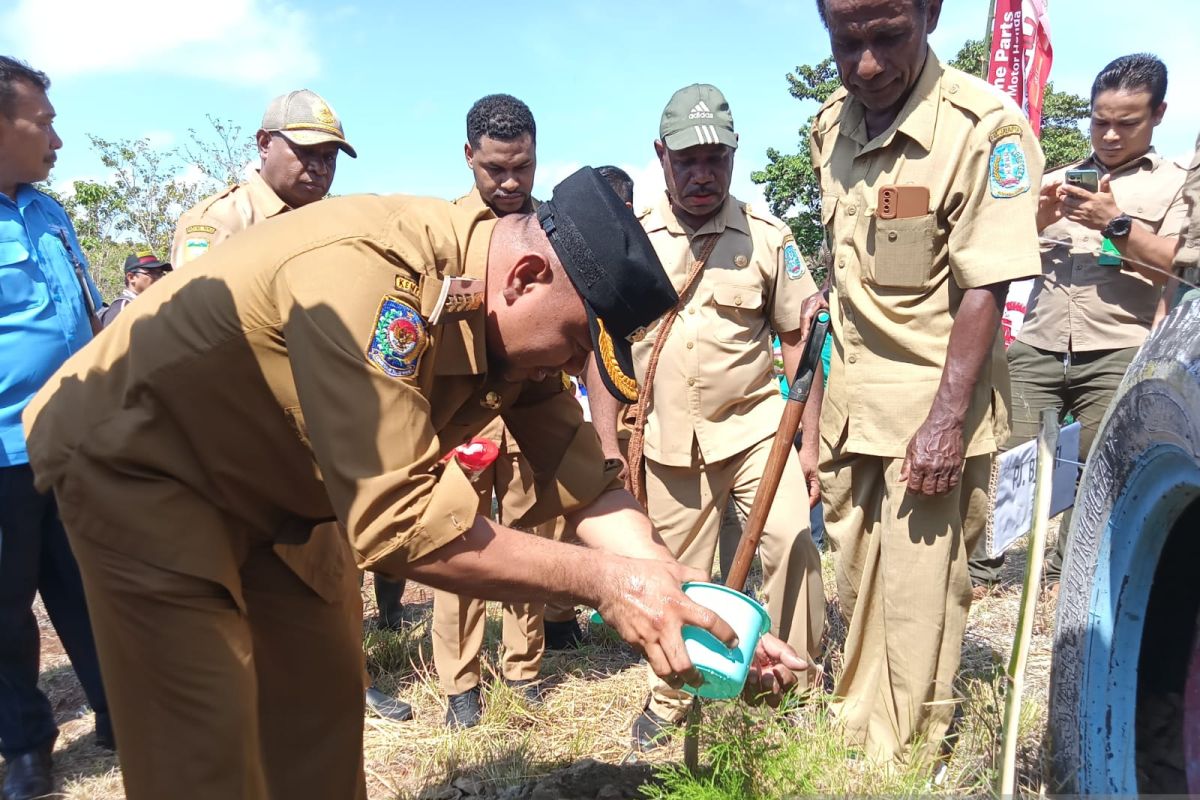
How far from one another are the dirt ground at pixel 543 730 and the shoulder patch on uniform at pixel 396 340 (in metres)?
1.64

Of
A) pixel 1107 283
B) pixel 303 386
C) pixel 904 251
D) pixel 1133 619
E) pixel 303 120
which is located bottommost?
pixel 1133 619

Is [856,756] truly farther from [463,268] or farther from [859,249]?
[463,268]

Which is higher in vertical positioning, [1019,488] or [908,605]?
[1019,488]

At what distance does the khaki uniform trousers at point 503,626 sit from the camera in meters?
3.42

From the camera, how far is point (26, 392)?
304cm

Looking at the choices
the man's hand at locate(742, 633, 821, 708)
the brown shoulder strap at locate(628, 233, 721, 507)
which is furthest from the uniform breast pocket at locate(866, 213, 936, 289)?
the man's hand at locate(742, 633, 821, 708)

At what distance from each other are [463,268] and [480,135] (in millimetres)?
2223

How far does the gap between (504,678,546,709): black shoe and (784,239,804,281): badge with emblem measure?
6.60 feet

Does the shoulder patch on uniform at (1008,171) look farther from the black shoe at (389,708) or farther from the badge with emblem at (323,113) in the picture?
the black shoe at (389,708)

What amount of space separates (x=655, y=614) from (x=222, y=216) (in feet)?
8.41

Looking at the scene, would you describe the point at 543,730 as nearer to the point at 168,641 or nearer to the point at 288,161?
the point at 168,641

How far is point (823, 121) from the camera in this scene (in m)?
2.94

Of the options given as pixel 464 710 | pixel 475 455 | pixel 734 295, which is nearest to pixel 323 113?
pixel 475 455

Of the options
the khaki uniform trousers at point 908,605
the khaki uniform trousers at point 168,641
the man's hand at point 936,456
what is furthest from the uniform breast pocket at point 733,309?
the khaki uniform trousers at point 168,641
